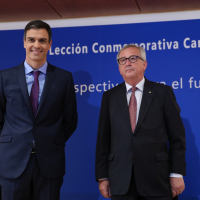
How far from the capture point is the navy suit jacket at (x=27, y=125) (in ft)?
7.17

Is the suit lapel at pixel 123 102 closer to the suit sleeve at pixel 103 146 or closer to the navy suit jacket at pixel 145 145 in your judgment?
→ the navy suit jacket at pixel 145 145

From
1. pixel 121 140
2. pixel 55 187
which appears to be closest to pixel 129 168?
pixel 121 140

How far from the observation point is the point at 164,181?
7.27ft

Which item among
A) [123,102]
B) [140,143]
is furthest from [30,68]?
[140,143]

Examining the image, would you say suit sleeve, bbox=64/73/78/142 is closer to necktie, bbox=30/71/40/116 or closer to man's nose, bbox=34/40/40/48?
necktie, bbox=30/71/40/116

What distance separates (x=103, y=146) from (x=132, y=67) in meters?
0.70

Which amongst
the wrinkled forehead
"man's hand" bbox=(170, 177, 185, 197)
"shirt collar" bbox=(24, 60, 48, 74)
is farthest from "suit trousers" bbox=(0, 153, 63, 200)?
the wrinkled forehead

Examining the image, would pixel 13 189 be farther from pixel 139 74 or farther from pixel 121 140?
pixel 139 74

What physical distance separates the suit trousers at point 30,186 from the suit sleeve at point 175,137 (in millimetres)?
946

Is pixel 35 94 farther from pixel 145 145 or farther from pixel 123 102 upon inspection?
pixel 145 145

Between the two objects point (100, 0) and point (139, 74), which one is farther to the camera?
point (100, 0)

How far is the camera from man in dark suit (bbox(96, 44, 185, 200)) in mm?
2191

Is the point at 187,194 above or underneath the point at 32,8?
underneath

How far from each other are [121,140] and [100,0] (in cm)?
165
